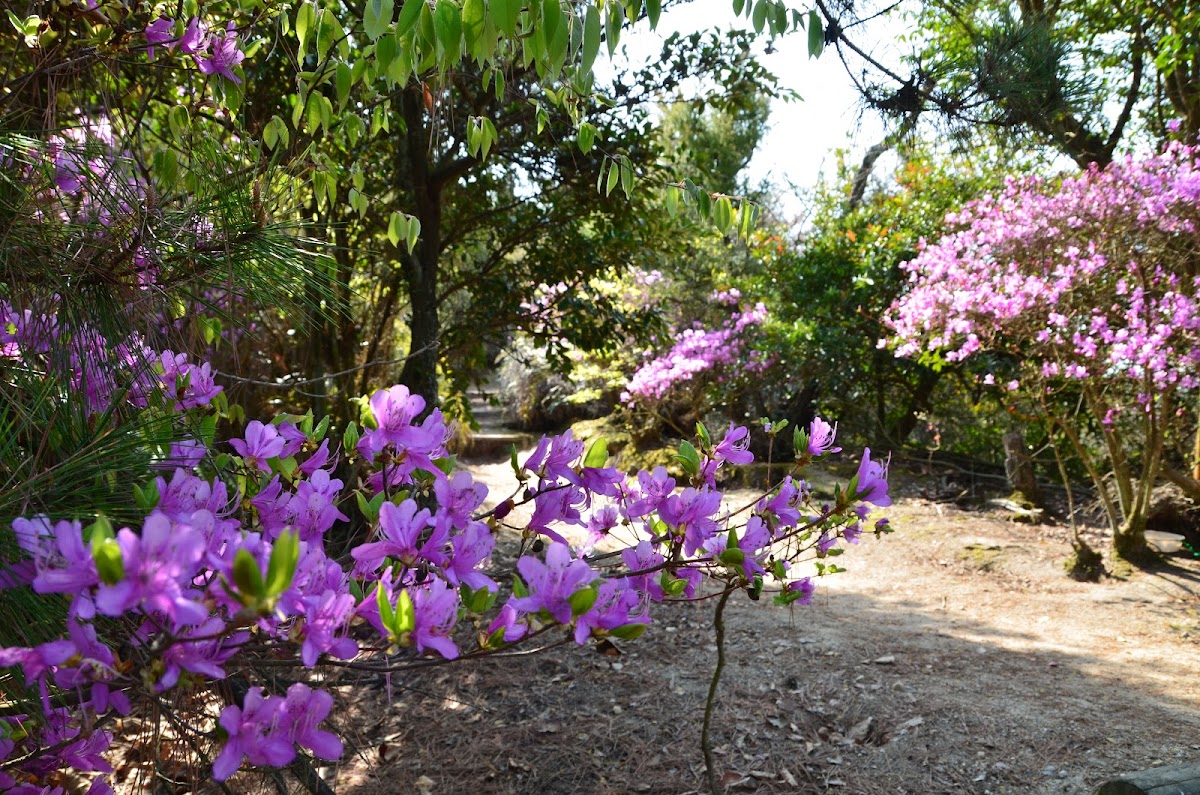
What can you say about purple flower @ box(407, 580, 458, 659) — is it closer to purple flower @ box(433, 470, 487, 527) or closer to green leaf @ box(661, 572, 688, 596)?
purple flower @ box(433, 470, 487, 527)

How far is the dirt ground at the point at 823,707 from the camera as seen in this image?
237 centimetres

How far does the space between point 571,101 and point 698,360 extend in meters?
6.17

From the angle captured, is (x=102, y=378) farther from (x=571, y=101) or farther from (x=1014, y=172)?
(x=1014, y=172)

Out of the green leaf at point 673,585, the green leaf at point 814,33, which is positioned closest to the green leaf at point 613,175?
the green leaf at point 814,33

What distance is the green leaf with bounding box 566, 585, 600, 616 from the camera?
0.81 m

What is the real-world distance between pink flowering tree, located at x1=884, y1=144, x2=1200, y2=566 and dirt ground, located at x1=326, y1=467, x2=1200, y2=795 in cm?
118

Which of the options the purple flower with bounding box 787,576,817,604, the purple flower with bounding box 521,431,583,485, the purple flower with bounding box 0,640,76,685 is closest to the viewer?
the purple flower with bounding box 0,640,76,685

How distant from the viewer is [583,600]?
81 centimetres

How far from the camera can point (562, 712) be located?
281 centimetres

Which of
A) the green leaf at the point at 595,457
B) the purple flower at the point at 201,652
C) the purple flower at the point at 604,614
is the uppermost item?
the green leaf at the point at 595,457

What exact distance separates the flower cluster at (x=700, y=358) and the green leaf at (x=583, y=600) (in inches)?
287

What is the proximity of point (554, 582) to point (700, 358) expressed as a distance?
747cm

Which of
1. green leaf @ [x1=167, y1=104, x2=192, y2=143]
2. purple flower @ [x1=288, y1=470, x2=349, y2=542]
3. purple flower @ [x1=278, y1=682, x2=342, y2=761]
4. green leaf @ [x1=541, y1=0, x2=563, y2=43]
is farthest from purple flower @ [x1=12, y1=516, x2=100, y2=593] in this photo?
green leaf @ [x1=167, y1=104, x2=192, y2=143]

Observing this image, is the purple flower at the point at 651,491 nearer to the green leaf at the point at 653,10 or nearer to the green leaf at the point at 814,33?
the green leaf at the point at 653,10
